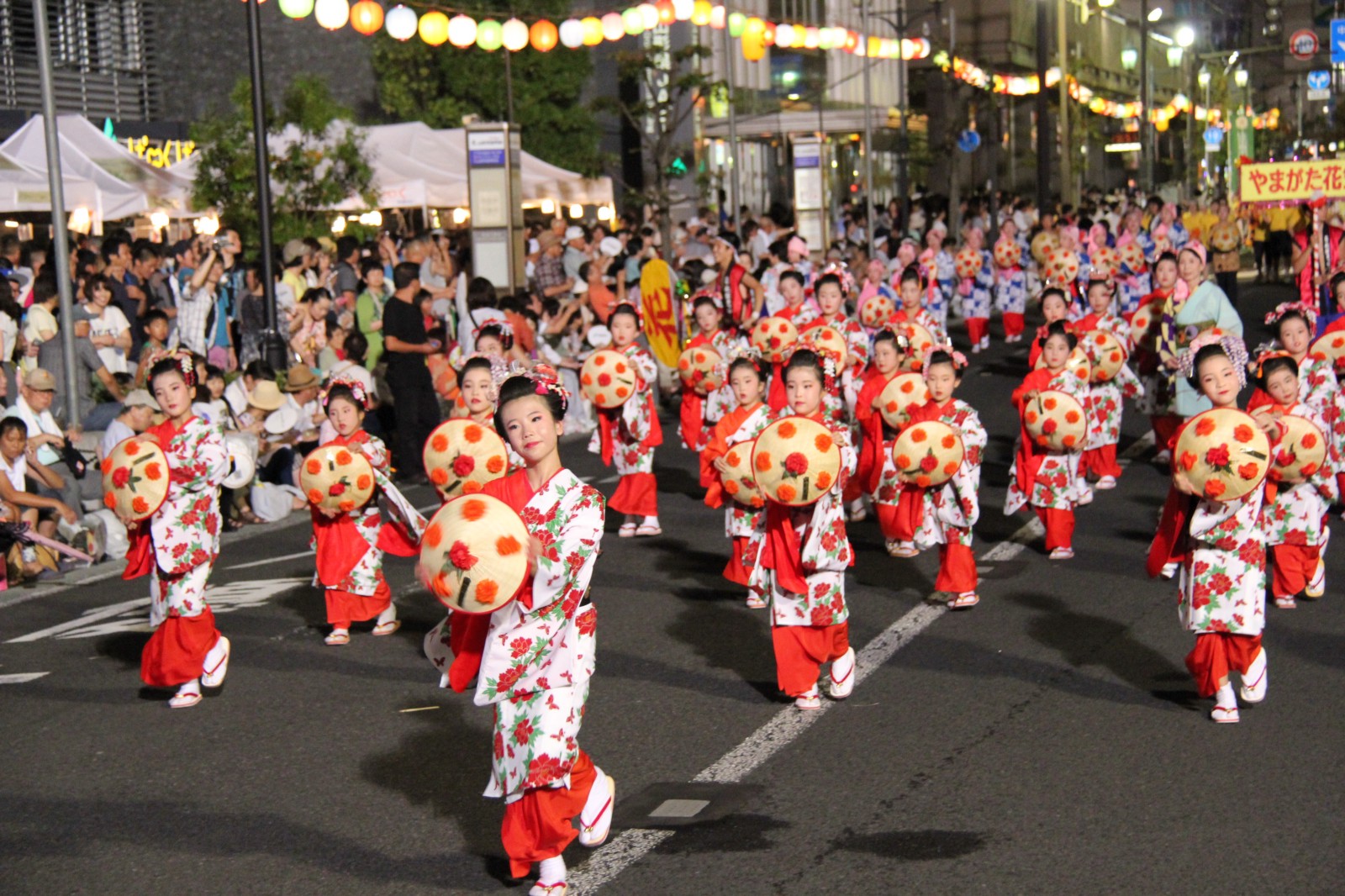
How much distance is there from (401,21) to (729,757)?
13902 mm

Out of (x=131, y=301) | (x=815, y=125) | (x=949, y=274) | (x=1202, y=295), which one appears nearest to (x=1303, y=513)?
(x=1202, y=295)

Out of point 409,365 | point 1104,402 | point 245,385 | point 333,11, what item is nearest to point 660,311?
point 409,365

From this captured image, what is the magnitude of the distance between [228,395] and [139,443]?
18.5ft

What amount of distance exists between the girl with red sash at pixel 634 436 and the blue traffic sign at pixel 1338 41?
18.9 metres

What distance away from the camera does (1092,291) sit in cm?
1384

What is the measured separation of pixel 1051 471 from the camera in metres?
10.6

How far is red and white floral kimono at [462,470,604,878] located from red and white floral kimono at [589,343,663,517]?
647 centimetres

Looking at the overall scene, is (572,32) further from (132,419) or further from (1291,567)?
(1291,567)

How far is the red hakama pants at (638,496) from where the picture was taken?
12.0m

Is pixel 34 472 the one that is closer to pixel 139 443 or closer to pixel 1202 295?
pixel 139 443

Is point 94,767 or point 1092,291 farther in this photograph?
point 1092,291

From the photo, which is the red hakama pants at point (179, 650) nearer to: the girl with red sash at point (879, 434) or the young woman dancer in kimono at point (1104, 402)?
the girl with red sash at point (879, 434)

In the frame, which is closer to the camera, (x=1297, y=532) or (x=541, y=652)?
(x=541, y=652)

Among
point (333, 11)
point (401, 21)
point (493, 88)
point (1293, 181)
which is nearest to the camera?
point (1293, 181)
